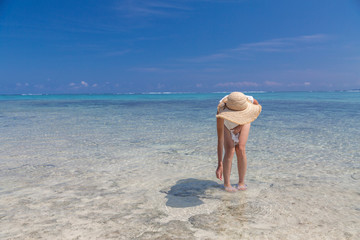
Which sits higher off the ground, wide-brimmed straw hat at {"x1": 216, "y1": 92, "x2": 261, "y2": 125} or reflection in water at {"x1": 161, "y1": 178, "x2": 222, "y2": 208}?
wide-brimmed straw hat at {"x1": 216, "y1": 92, "x2": 261, "y2": 125}

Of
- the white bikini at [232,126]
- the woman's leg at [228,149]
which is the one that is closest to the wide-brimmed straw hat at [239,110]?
the white bikini at [232,126]

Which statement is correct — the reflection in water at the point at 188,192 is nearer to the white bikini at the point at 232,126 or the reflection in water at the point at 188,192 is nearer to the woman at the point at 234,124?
the woman at the point at 234,124

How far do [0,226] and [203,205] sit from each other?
2.55 meters

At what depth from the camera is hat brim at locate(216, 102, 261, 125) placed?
3.56m

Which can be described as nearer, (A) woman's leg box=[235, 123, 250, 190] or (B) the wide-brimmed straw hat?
(B) the wide-brimmed straw hat

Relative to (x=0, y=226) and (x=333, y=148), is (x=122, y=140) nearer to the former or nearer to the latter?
(x=0, y=226)

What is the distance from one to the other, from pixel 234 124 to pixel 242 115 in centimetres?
23

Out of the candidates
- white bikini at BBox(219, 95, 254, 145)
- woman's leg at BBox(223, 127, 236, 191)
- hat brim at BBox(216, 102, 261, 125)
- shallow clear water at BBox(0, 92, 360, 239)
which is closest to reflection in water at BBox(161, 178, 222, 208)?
shallow clear water at BBox(0, 92, 360, 239)

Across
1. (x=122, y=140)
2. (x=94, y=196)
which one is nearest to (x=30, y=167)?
(x=94, y=196)

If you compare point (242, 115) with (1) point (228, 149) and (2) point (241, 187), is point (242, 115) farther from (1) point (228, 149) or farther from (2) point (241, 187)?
(2) point (241, 187)

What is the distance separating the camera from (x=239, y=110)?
3.66 metres

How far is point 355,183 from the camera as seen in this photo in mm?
4535

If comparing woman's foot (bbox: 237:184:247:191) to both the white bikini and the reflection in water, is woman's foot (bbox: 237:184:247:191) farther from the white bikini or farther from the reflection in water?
the white bikini

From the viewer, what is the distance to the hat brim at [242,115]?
3.56m
